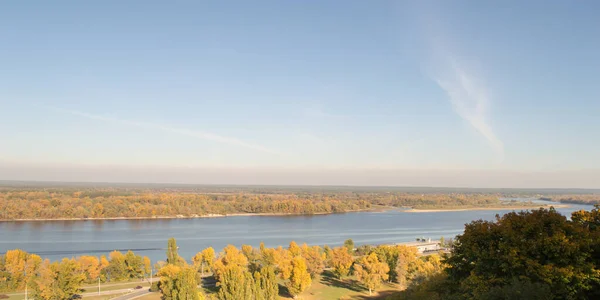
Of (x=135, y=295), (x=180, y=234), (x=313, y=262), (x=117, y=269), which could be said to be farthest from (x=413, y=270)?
(x=180, y=234)

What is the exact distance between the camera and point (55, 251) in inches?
1298

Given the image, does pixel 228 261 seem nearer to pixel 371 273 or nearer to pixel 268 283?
pixel 268 283

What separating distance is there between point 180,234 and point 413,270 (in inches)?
1135

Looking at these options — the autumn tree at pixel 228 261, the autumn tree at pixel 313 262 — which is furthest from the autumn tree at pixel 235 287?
the autumn tree at pixel 313 262

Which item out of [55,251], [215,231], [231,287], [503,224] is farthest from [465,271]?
[215,231]

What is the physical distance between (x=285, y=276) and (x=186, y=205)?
5353cm

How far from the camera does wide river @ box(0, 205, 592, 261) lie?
3525 cm

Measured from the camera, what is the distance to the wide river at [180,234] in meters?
35.2

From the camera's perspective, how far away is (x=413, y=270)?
21672mm

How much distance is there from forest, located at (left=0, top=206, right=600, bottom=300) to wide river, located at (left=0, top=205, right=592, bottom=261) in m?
9.07

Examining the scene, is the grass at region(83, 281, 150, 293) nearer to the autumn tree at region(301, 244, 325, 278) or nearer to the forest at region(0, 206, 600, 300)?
the forest at region(0, 206, 600, 300)

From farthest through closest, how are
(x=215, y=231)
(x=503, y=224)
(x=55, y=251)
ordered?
(x=215, y=231), (x=55, y=251), (x=503, y=224)

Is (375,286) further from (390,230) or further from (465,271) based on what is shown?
(390,230)

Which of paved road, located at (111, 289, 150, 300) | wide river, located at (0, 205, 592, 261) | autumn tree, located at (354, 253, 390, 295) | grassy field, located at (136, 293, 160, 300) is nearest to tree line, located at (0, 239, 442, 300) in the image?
autumn tree, located at (354, 253, 390, 295)
